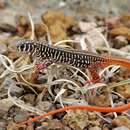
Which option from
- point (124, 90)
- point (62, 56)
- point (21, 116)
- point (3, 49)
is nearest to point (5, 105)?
point (21, 116)

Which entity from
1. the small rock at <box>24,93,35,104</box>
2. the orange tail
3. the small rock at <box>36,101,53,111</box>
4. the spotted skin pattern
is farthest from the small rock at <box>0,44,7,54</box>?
the orange tail

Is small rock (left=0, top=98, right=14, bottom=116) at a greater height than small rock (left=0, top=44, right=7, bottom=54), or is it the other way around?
small rock (left=0, top=44, right=7, bottom=54)

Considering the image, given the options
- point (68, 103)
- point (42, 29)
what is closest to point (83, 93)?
point (68, 103)

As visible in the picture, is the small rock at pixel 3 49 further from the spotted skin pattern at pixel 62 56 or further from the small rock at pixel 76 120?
the small rock at pixel 76 120

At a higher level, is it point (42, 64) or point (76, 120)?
point (42, 64)

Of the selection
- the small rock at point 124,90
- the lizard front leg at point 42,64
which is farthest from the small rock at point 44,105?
the small rock at point 124,90

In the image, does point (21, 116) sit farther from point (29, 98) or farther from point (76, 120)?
point (76, 120)

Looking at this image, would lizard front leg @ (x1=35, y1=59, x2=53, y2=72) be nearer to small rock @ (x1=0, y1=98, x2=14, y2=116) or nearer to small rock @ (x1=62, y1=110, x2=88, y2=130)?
small rock @ (x1=0, y1=98, x2=14, y2=116)

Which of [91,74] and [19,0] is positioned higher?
[19,0]

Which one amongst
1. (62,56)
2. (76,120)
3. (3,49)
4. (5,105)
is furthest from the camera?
(3,49)

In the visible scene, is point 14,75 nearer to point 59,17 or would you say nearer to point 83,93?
point 83,93

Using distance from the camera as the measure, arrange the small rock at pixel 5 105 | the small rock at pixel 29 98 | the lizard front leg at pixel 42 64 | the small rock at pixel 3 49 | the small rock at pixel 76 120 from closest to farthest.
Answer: the small rock at pixel 76 120 → the small rock at pixel 5 105 → the small rock at pixel 29 98 → the lizard front leg at pixel 42 64 → the small rock at pixel 3 49
